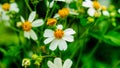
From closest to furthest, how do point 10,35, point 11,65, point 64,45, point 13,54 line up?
point 64,45
point 13,54
point 11,65
point 10,35

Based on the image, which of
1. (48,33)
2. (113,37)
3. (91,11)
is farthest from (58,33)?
(113,37)

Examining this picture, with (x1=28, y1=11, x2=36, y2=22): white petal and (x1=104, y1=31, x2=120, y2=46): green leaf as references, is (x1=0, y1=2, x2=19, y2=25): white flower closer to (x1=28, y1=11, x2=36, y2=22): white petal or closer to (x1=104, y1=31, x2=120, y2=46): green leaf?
(x1=28, y1=11, x2=36, y2=22): white petal

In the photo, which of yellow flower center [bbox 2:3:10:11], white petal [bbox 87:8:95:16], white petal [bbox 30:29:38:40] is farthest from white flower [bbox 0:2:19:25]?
white petal [bbox 87:8:95:16]

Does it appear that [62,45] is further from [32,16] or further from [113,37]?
[113,37]

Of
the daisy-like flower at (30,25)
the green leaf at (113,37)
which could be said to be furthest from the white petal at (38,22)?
the green leaf at (113,37)

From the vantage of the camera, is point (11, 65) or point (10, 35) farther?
point (10, 35)

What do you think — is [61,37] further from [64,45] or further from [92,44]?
[92,44]

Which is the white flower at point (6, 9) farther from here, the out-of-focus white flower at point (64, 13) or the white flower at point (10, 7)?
the out-of-focus white flower at point (64, 13)

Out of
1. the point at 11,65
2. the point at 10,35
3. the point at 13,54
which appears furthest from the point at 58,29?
the point at 10,35
